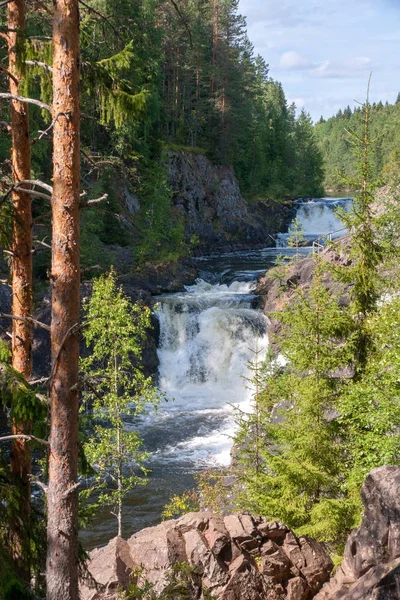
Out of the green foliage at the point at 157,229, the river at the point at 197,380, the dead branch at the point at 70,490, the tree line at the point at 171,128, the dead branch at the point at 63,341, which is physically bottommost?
the river at the point at 197,380

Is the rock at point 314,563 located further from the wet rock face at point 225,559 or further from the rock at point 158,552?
the rock at point 158,552

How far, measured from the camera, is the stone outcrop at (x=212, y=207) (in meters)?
45.3

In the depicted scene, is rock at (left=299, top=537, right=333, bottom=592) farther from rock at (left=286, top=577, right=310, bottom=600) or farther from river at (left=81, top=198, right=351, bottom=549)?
river at (left=81, top=198, right=351, bottom=549)

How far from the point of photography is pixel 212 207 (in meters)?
48.3

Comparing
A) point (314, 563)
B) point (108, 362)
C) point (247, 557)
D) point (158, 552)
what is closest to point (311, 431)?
point (314, 563)

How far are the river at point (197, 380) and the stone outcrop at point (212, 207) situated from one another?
533 cm

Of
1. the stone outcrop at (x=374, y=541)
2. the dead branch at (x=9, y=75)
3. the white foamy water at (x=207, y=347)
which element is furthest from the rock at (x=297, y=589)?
the white foamy water at (x=207, y=347)

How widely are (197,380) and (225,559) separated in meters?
18.5

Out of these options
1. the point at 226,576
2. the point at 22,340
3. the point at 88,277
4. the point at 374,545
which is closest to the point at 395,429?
the point at 374,545

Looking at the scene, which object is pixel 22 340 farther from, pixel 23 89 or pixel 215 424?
pixel 215 424

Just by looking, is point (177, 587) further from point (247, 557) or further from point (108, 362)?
point (108, 362)

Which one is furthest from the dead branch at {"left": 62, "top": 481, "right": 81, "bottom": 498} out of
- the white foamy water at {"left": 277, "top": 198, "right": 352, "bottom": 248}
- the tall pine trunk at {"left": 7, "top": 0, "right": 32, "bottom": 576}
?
the white foamy water at {"left": 277, "top": 198, "right": 352, "bottom": 248}

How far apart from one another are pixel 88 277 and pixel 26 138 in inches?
868

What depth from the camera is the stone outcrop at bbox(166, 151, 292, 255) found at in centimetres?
4534
